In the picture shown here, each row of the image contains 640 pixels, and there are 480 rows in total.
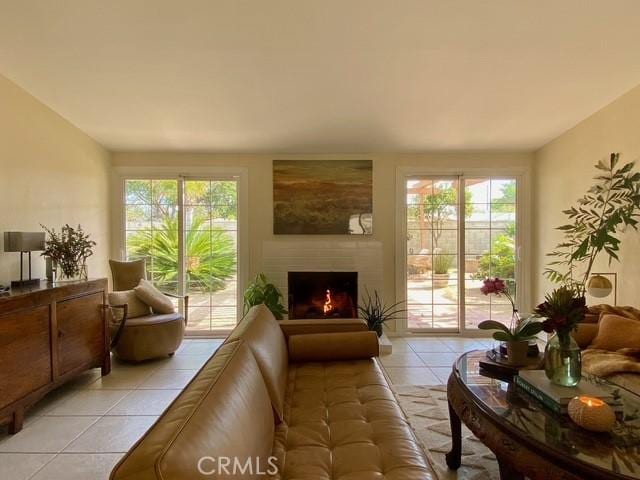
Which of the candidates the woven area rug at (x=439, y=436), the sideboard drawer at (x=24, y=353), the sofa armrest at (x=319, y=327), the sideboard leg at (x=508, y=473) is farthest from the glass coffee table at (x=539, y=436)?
the sideboard drawer at (x=24, y=353)

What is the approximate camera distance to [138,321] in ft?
11.3

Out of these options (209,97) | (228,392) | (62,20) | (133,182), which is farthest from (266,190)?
(228,392)

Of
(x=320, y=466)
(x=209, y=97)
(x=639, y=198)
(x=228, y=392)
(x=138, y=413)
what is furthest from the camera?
(x=209, y=97)

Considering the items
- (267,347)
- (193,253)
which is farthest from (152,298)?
(267,347)

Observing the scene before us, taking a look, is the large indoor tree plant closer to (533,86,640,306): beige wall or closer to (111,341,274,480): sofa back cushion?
(533,86,640,306): beige wall

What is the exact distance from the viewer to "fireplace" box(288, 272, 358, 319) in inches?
172

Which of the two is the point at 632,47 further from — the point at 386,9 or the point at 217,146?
the point at 217,146

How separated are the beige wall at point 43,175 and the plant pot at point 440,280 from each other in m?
4.19

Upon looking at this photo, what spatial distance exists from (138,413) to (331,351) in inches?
60.0

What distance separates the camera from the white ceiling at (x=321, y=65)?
2.21 m

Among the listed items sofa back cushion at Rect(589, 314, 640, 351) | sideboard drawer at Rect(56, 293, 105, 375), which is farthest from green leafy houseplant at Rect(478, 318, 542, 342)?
sideboard drawer at Rect(56, 293, 105, 375)

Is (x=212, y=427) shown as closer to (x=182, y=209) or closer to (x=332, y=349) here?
(x=332, y=349)

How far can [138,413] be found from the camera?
2.50m

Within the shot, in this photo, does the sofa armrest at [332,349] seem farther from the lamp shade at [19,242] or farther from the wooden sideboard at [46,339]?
the lamp shade at [19,242]
